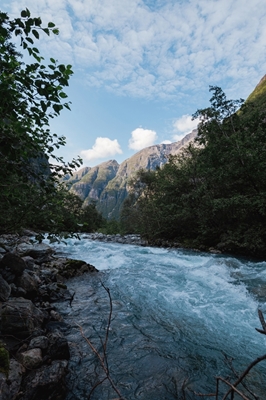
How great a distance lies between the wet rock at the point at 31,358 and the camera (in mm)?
4328

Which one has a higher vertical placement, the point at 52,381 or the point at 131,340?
the point at 52,381

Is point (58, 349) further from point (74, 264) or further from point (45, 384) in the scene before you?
point (74, 264)

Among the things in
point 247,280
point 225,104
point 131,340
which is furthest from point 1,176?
point 225,104

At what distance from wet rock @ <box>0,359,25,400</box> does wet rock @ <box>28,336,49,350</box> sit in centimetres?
52

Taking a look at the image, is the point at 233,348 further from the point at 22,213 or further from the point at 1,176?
the point at 1,176

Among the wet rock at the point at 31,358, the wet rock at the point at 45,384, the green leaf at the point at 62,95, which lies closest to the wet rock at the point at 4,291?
the wet rock at the point at 31,358

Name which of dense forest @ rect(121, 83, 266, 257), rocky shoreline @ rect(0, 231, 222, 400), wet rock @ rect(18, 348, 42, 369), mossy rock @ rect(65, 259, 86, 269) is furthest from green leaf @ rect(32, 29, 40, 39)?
dense forest @ rect(121, 83, 266, 257)

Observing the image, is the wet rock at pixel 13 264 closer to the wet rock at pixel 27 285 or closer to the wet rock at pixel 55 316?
the wet rock at pixel 27 285

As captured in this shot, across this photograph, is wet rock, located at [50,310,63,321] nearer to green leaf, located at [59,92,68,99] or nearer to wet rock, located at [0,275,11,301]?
wet rock, located at [0,275,11,301]

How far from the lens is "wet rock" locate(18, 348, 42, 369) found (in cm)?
433

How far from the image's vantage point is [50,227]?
505 cm

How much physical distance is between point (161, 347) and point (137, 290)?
4.39 m

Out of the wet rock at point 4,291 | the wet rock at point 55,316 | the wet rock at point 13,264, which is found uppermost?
the wet rock at point 13,264

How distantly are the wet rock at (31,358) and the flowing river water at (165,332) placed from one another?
779 millimetres
